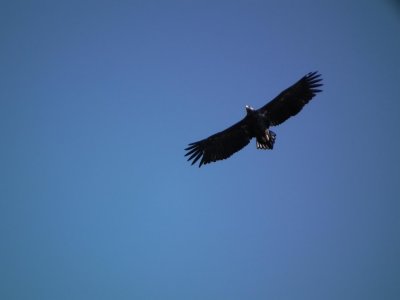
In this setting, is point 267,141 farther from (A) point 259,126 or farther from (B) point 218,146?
(B) point 218,146

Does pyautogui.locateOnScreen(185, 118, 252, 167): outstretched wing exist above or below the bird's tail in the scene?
above

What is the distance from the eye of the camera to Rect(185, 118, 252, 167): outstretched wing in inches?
562

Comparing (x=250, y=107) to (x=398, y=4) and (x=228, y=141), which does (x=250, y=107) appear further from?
(x=398, y=4)

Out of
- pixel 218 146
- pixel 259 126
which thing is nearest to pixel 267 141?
pixel 259 126

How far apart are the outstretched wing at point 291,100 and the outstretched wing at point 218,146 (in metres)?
1.20

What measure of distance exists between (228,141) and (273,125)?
67.9 inches

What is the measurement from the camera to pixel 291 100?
13.7 m

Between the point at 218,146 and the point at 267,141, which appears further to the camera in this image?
the point at 218,146

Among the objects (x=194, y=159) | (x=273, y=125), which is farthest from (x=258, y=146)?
(x=194, y=159)

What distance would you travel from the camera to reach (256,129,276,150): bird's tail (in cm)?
1334

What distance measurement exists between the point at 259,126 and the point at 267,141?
A: 1.97ft

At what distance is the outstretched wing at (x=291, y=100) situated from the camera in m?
13.4

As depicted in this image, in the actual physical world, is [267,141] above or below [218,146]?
below

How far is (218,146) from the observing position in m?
14.6
